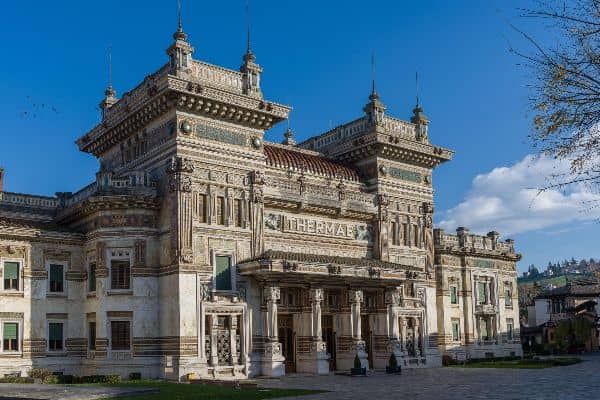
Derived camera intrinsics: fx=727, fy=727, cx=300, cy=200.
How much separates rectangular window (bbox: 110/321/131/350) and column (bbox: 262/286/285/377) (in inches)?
311

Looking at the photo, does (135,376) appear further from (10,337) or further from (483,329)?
(483,329)

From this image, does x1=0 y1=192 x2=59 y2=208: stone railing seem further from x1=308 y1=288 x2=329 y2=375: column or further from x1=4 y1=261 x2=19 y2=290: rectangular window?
x1=308 y1=288 x2=329 y2=375: column

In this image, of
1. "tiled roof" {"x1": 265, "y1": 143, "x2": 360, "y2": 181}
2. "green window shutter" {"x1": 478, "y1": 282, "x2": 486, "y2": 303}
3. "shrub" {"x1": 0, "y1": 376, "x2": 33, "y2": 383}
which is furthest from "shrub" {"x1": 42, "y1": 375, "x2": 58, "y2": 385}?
"green window shutter" {"x1": 478, "y1": 282, "x2": 486, "y2": 303}

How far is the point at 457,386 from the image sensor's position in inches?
1293

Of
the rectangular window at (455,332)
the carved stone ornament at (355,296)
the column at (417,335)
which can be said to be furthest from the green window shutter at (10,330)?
the rectangular window at (455,332)

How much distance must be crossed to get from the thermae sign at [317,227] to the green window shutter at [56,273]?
12608 mm

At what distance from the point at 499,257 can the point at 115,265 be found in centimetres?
3787

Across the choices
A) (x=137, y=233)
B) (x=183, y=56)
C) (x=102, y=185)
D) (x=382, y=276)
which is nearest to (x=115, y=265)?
(x=137, y=233)

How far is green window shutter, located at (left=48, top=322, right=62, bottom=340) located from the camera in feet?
138

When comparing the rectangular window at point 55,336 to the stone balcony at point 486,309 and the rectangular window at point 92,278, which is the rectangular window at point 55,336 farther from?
the stone balcony at point 486,309

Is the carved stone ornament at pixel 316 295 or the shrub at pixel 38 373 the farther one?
the carved stone ornament at pixel 316 295

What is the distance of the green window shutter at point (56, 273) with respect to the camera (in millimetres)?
42625

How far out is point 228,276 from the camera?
42656 millimetres

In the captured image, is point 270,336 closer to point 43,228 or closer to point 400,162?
point 43,228
